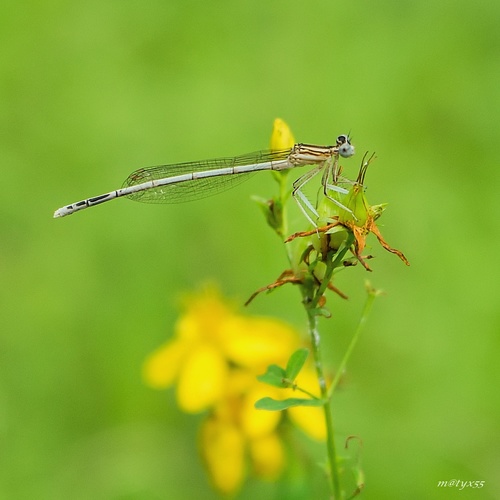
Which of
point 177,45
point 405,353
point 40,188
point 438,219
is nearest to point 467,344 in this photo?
point 405,353

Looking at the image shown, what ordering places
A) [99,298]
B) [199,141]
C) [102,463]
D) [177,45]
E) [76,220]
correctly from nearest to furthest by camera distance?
[102,463] < [99,298] < [76,220] < [199,141] < [177,45]

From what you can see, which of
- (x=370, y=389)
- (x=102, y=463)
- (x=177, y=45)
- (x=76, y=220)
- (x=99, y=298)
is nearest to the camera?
(x=102, y=463)

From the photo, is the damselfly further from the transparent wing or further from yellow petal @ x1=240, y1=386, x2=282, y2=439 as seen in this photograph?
yellow petal @ x1=240, y1=386, x2=282, y2=439

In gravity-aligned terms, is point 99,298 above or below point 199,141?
below

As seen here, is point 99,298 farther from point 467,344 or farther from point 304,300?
point 304,300

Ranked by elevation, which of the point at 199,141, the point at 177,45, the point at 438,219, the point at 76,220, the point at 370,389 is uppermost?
the point at 177,45

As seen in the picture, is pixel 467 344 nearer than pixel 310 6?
Yes
